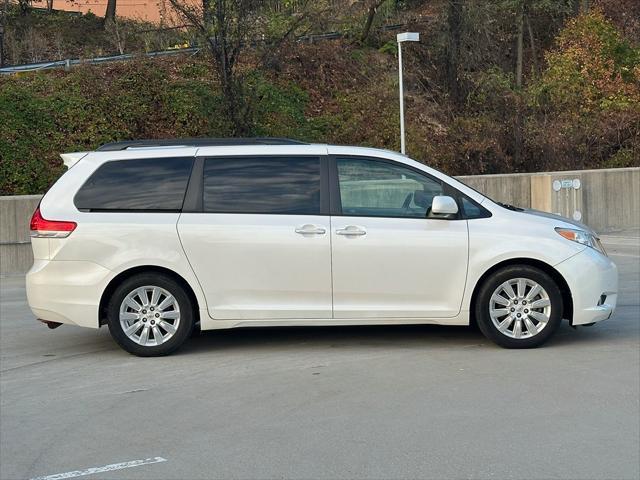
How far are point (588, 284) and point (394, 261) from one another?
A: 5.67 ft

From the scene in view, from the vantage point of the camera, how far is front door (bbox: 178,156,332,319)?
8.56 m

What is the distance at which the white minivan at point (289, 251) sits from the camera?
8.59 metres

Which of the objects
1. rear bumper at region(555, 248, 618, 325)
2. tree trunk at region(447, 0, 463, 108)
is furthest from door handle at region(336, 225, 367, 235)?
tree trunk at region(447, 0, 463, 108)

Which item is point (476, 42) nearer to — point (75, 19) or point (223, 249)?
point (75, 19)

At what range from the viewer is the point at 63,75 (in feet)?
82.3

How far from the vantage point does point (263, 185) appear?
8.73m

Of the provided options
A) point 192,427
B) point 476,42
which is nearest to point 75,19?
point 476,42

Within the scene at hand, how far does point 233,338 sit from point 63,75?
56.5 feet

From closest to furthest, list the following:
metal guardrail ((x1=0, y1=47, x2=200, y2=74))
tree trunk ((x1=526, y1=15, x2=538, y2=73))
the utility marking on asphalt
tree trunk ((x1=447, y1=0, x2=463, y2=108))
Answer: the utility marking on asphalt
metal guardrail ((x1=0, y1=47, x2=200, y2=74))
tree trunk ((x1=447, y1=0, x2=463, y2=108))
tree trunk ((x1=526, y1=15, x2=538, y2=73))

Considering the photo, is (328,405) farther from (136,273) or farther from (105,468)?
(136,273)

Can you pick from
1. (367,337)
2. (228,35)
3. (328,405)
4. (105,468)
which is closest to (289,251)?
(367,337)

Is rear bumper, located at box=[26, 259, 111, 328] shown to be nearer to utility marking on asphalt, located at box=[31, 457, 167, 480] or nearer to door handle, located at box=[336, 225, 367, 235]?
door handle, located at box=[336, 225, 367, 235]

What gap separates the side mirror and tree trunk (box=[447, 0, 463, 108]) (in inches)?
834

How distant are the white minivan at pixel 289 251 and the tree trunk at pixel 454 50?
2105 centimetres
